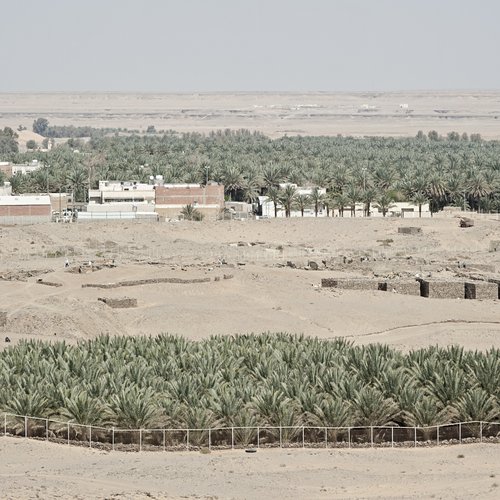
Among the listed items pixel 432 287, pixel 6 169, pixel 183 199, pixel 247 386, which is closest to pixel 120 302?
pixel 432 287

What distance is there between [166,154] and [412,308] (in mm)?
93555

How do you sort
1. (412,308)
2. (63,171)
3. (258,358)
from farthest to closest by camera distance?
(63,171)
(412,308)
(258,358)

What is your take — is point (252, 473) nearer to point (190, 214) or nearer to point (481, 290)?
point (481, 290)

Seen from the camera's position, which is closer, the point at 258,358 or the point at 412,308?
the point at 258,358

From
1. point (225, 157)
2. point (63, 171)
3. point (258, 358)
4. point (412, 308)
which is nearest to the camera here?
point (258, 358)

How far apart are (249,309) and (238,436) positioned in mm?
23337

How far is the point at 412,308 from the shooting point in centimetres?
5891

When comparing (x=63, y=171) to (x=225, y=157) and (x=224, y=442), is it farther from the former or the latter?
(x=224, y=442)

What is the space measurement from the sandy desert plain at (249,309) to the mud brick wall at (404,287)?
71 cm

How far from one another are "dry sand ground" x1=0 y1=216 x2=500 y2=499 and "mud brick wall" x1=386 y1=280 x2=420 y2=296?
979 millimetres

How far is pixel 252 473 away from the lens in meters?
32.8

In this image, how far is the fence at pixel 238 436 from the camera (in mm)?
35094

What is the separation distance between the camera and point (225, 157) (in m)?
142

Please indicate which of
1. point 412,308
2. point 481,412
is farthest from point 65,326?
point 481,412
